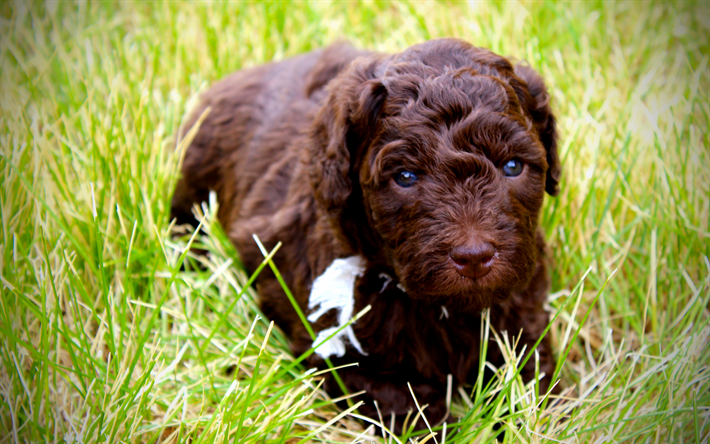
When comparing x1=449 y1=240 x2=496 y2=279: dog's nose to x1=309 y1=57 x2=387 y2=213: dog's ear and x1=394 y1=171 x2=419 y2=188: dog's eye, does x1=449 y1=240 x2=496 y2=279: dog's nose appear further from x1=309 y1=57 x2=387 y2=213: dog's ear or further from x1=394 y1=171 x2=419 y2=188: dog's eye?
x1=309 y1=57 x2=387 y2=213: dog's ear

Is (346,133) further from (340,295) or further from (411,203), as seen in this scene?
(340,295)

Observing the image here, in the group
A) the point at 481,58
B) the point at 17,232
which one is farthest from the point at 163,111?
the point at 481,58

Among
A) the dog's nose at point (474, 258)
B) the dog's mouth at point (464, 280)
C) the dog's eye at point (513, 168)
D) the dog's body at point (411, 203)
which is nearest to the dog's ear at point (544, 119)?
the dog's body at point (411, 203)

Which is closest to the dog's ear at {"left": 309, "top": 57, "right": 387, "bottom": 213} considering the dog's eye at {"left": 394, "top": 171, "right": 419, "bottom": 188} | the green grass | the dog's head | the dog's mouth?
the dog's head

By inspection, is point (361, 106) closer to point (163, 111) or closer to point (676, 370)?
point (676, 370)

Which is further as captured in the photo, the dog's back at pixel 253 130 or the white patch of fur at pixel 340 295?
the dog's back at pixel 253 130

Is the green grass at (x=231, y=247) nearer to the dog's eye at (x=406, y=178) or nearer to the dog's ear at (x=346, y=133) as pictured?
the dog's ear at (x=346, y=133)

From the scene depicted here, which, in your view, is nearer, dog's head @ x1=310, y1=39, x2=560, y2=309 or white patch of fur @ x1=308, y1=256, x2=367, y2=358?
dog's head @ x1=310, y1=39, x2=560, y2=309

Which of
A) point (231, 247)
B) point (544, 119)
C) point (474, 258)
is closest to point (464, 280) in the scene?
point (474, 258)
